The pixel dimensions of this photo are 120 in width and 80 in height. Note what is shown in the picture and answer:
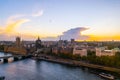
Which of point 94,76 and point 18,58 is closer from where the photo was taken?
point 94,76

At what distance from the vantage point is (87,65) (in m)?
21.0

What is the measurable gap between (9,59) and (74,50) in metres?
8.35

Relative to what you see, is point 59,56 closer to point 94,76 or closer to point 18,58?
point 18,58

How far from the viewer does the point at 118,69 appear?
59.7 ft

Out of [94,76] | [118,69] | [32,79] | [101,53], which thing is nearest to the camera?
[32,79]

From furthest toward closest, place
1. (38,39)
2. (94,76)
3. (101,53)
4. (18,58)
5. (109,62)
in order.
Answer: (38,39) → (18,58) → (101,53) → (109,62) → (94,76)

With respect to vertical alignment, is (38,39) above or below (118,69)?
above

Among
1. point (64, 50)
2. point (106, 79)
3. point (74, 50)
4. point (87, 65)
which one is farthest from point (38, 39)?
point (106, 79)

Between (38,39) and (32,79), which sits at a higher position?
(38,39)

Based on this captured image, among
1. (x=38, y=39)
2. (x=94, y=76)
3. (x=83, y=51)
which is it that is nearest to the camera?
(x=94, y=76)

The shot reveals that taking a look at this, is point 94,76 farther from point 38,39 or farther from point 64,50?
point 38,39

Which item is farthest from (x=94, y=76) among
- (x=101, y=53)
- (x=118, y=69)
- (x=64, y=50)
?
(x=64, y=50)

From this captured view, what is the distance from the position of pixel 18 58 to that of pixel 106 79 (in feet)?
55.0

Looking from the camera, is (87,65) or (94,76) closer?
(94,76)
